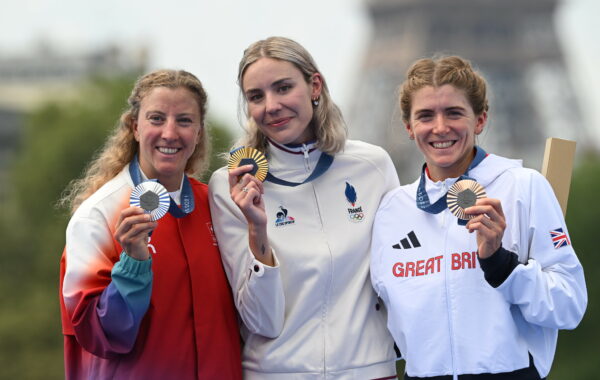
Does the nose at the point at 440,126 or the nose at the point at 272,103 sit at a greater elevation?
the nose at the point at 272,103

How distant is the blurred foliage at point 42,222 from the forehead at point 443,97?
1545 cm

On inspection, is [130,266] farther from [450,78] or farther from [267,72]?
[450,78]

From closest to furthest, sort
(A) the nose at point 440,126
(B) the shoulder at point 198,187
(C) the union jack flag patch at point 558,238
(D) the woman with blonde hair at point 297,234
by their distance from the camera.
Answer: (C) the union jack flag patch at point 558,238 < (A) the nose at point 440,126 < (D) the woman with blonde hair at point 297,234 < (B) the shoulder at point 198,187

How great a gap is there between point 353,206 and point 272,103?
768mm

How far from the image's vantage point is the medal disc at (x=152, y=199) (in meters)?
4.96

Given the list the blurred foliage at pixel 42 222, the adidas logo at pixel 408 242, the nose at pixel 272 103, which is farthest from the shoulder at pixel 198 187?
the blurred foliage at pixel 42 222

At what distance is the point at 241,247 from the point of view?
5492 millimetres

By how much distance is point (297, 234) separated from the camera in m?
5.62

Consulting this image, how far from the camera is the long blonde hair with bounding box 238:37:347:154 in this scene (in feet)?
18.1

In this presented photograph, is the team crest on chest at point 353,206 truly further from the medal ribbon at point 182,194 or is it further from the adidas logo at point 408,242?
the medal ribbon at point 182,194

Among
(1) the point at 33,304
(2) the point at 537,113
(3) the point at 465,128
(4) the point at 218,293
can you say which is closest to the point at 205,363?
(4) the point at 218,293

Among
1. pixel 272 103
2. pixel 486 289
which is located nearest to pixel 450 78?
pixel 272 103

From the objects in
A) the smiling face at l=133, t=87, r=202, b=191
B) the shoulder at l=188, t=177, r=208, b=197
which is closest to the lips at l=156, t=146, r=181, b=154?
the smiling face at l=133, t=87, r=202, b=191

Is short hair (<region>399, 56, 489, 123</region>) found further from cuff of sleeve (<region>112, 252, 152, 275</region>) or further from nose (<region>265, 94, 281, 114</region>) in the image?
cuff of sleeve (<region>112, 252, 152, 275</region>)
